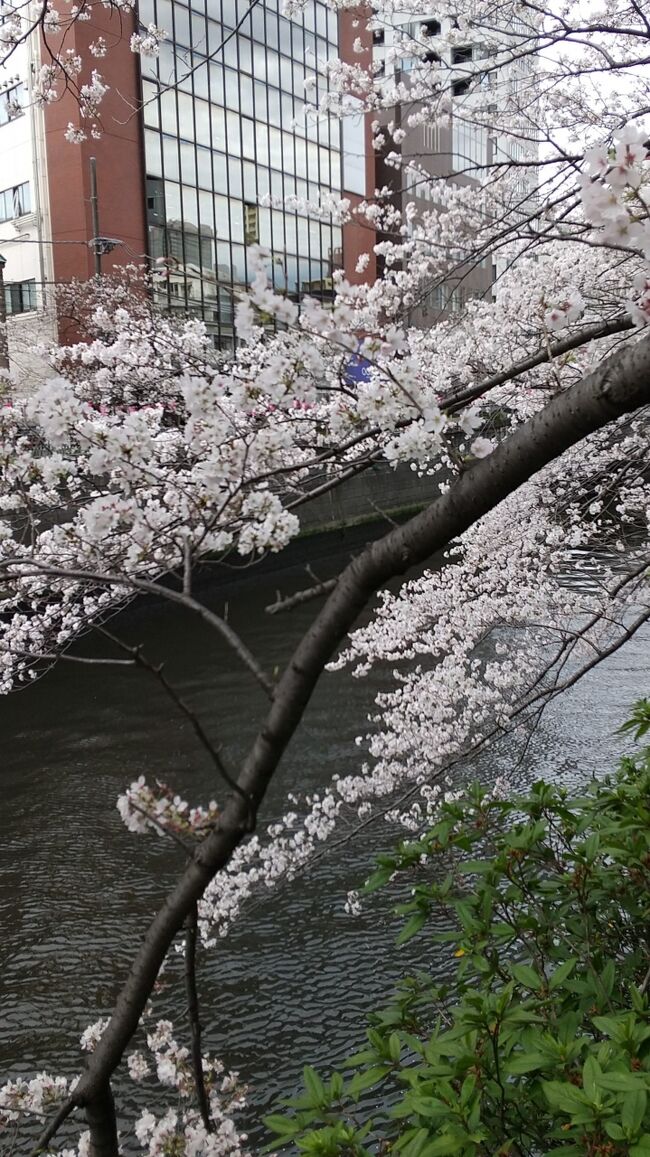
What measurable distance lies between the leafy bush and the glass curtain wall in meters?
23.6

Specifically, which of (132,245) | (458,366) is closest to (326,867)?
(458,366)

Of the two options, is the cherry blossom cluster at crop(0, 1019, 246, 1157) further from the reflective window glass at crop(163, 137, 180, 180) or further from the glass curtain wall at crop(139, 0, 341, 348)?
the reflective window glass at crop(163, 137, 180, 180)

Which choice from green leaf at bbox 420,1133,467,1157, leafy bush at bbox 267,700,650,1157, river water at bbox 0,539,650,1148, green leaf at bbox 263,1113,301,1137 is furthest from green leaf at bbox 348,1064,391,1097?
river water at bbox 0,539,650,1148

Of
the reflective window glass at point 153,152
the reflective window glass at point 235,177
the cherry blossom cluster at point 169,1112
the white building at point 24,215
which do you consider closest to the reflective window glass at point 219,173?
the reflective window glass at point 235,177

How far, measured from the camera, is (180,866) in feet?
26.0

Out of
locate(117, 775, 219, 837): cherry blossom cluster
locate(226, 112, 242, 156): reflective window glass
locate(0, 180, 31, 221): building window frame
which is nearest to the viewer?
locate(117, 775, 219, 837): cherry blossom cluster

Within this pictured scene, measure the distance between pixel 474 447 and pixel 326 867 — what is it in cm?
600

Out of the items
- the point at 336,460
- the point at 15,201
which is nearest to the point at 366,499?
the point at 15,201

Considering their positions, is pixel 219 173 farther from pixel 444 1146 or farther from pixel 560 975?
pixel 444 1146

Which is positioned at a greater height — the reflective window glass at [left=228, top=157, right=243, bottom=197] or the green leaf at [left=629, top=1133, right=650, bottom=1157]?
the reflective window glass at [left=228, top=157, right=243, bottom=197]

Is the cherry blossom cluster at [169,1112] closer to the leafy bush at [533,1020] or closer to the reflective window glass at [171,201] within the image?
the leafy bush at [533,1020]

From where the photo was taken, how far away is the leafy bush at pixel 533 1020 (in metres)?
1.83

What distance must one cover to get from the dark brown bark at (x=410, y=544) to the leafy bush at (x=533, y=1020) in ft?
2.45

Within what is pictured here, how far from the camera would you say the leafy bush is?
183cm
